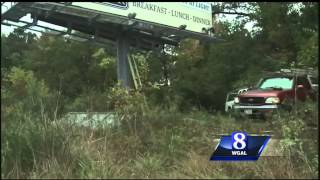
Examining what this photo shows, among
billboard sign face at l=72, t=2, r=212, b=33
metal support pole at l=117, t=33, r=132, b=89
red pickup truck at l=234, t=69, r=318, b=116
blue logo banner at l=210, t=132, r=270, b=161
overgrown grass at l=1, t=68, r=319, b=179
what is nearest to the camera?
overgrown grass at l=1, t=68, r=319, b=179

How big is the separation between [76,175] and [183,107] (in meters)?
3.69

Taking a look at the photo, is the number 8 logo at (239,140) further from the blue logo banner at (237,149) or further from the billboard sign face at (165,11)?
the billboard sign face at (165,11)

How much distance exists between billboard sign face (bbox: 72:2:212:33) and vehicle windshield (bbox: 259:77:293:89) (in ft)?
20.5

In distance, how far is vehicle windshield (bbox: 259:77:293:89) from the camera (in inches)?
601

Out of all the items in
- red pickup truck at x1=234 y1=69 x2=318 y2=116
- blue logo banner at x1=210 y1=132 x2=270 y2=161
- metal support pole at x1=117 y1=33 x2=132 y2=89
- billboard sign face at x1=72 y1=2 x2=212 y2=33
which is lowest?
blue logo banner at x1=210 y1=132 x2=270 y2=161

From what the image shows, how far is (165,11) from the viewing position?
73.6ft

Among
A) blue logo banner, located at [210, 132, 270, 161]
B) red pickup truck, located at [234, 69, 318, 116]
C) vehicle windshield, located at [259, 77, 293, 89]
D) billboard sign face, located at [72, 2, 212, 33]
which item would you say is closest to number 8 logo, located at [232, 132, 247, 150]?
blue logo banner, located at [210, 132, 270, 161]

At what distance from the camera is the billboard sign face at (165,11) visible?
19922 millimetres

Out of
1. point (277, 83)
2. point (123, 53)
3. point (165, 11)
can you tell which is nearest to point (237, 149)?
point (277, 83)

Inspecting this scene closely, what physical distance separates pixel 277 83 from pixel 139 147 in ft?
28.5

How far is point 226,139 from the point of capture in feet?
24.5

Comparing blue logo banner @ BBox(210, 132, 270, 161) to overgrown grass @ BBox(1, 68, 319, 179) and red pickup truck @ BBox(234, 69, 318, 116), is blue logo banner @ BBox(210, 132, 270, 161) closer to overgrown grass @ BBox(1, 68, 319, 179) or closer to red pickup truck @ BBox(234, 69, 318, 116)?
overgrown grass @ BBox(1, 68, 319, 179)

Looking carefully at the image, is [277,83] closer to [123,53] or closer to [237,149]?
[237,149]

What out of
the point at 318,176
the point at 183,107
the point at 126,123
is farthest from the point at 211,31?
the point at 318,176
